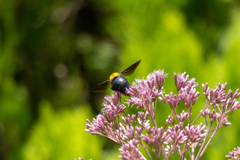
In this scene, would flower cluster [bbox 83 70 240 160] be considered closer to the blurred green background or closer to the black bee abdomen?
the black bee abdomen

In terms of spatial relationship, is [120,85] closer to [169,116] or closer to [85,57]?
[169,116]

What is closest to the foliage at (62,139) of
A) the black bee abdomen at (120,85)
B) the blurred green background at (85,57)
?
the blurred green background at (85,57)

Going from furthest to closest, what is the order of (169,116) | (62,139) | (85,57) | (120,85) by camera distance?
1. (85,57)
2. (62,139)
3. (120,85)
4. (169,116)

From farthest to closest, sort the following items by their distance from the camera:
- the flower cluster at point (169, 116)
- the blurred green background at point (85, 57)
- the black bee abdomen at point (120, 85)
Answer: the blurred green background at point (85, 57) → the black bee abdomen at point (120, 85) → the flower cluster at point (169, 116)

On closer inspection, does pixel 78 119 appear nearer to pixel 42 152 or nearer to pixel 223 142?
pixel 42 152

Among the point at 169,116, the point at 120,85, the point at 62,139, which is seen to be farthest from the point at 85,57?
the point at 169,116

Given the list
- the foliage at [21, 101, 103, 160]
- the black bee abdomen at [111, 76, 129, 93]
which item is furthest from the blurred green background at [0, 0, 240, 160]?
the black bee abdomen at [111, 76, 129, 93]

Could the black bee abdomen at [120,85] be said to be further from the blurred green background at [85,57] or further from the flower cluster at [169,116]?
the blurred green background at [85,57]

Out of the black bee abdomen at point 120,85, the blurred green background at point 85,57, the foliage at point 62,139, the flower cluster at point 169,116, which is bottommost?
the flower cluster at point 169,116

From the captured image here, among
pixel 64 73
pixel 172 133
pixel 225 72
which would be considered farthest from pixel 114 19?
pixel 172 133
